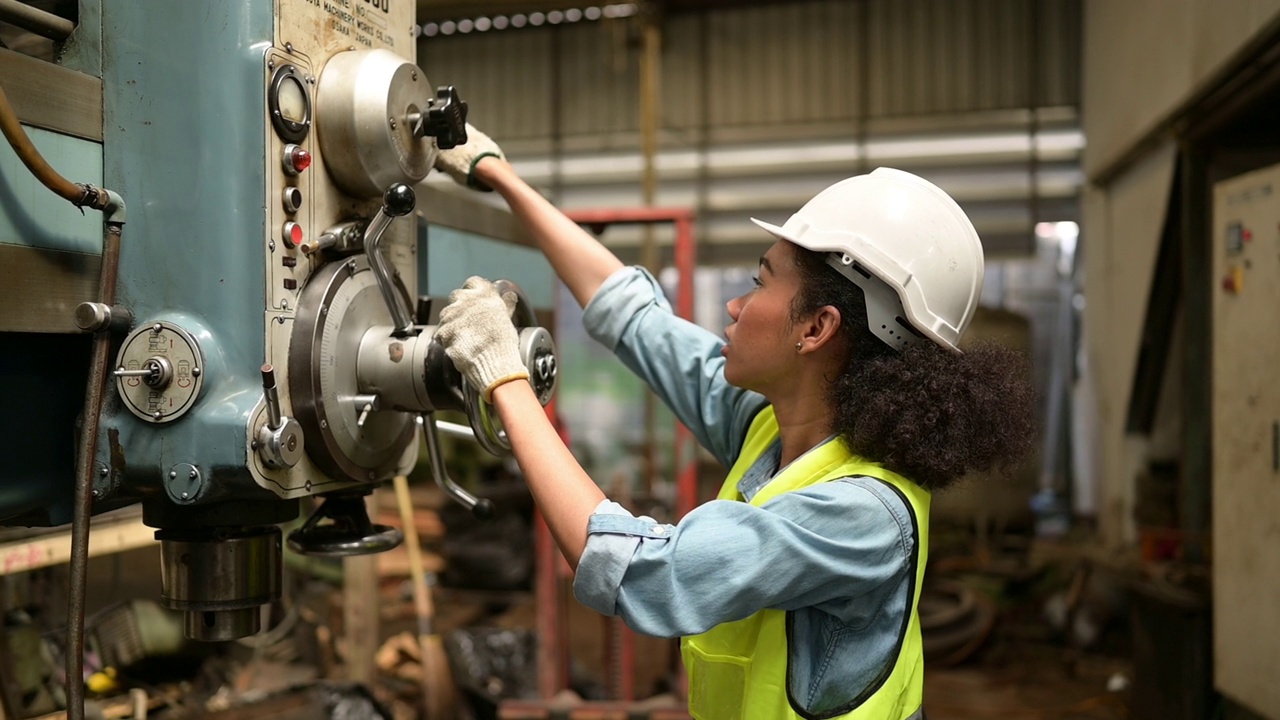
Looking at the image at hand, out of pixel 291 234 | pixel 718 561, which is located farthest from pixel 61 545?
pixel 718 561

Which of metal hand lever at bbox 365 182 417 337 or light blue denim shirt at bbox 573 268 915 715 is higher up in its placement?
metal hand lever at bbox 365 182 417 337

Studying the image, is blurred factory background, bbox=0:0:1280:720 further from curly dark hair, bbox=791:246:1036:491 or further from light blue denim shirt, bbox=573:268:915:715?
light blue denim shirt, bbox=573:268:915:715

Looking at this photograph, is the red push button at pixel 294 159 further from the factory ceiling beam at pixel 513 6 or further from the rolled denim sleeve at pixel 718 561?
the factory ceiling beam at pixel 513 6

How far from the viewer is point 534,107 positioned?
245 inches

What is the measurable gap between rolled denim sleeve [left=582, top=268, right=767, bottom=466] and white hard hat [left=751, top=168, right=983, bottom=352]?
269 mm

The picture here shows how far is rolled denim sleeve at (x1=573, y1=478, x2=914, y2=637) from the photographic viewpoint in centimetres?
86

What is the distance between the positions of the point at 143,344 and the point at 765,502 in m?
0.62

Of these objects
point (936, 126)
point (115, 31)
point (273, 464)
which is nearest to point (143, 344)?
point (273, 464)

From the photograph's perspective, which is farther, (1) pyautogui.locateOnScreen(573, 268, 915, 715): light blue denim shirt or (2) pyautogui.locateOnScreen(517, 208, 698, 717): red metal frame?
(2) pyautogui.locateOnScreen(517, 208, 698, 717): red metal frame

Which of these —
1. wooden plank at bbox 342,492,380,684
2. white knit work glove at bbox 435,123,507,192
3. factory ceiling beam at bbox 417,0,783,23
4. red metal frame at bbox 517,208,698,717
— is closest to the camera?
white knit work glove at bbox 435,123,507,192

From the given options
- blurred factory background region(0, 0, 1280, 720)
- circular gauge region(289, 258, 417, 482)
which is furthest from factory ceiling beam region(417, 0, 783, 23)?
circular gauge region(289, 258, 417, 482)

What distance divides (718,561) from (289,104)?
1.91ft

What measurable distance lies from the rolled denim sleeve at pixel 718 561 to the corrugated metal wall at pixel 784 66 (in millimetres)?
5138

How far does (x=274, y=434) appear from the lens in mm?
823
